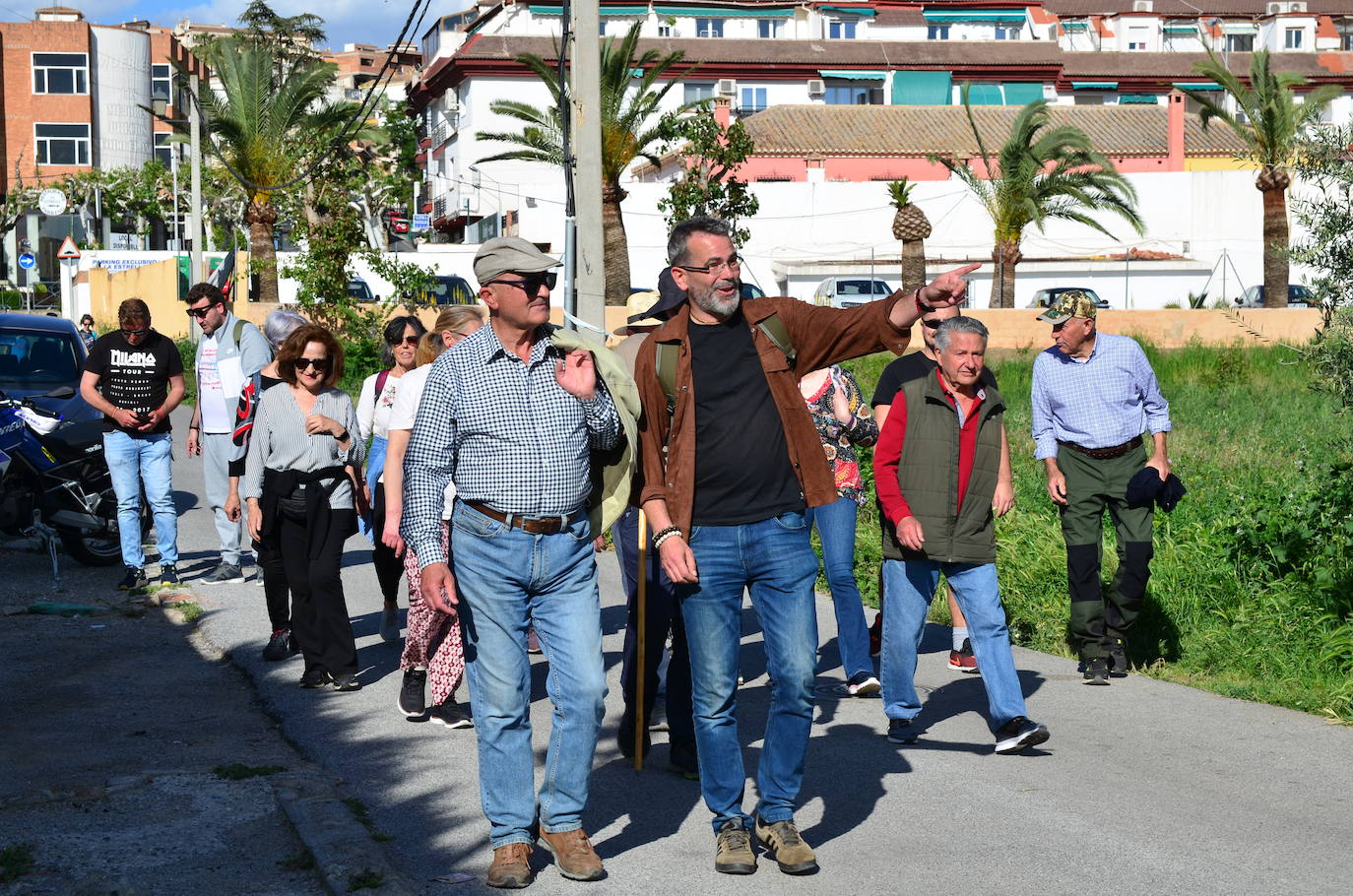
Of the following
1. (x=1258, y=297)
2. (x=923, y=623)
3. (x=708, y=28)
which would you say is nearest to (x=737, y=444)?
(x=923, y=623)

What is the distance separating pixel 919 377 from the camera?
7.64m

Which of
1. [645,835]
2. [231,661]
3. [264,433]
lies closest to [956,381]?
[645,835]

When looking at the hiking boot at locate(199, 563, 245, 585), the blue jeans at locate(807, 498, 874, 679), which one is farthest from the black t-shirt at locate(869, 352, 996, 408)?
the hiking boot at locate(199, 563, 245, 585)

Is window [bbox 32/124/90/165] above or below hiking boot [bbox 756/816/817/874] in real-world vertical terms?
above

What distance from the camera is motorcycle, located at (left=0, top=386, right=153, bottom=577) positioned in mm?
11672

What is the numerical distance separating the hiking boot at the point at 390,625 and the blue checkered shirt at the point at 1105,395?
12.7 feet

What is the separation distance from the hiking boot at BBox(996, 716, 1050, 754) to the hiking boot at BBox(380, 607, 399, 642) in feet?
13.1

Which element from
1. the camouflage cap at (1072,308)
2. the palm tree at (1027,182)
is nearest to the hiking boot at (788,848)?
the camouflage cap at (1072,308)

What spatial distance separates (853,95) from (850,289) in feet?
98.6

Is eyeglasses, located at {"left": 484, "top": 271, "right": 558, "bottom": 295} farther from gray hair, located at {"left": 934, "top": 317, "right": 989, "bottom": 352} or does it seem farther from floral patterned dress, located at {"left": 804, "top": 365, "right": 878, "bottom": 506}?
floral patterned dress, located at {"left": 804, "top": 365, "right": 878, "bottom": 506}

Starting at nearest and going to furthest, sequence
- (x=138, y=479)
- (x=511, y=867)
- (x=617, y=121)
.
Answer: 1. (x=511, y=867)
2. (x=138, y=479)
3. (x=617, y=121)

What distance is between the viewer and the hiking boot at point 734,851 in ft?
17.0

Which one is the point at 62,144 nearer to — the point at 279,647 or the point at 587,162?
the point at 587,162

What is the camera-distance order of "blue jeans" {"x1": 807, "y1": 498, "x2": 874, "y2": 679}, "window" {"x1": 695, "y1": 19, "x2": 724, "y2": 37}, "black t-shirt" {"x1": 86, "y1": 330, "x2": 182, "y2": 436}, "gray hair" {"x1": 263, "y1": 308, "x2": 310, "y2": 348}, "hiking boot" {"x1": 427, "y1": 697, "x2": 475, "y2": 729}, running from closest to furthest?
"hiking boot" {"x1": 427, "y1": 697, "x2": 475, "y2": 729}, "blue jeans" {"x1": 807, "y1": 498, "x2": 874, "y2": 679}, "gray hair" {"x1": 263, "y1": 308, "x2": 310, "y2": 348}, "black t-shirt" {"x1": 86, "y1": 330, "x2": 182, "y2": 436}, "window" {"x1": 695, "y1": 19, "x2": 724, "y2": 37}
